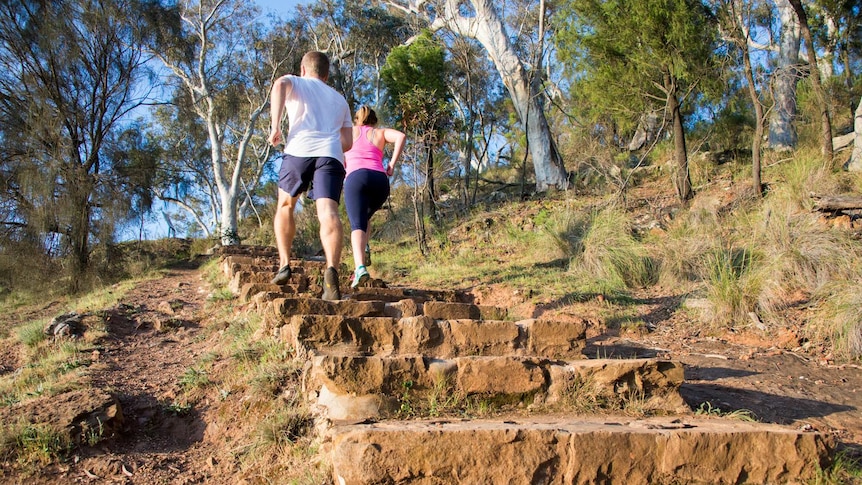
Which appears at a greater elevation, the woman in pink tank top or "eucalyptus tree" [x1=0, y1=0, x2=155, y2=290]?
"eucalyptus tree" [x1=0, y1=0, x2=155, y2=290]

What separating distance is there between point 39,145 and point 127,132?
2683 mm

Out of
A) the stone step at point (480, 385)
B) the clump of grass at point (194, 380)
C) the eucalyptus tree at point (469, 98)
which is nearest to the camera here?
the stone step at point (480, 385)

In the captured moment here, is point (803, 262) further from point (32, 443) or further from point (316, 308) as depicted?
point (32, 443)

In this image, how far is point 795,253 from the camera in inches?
215

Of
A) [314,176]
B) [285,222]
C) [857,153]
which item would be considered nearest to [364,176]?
[314,176]

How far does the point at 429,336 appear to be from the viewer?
11.2 feet

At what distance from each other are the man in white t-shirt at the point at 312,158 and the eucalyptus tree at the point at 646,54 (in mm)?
6903

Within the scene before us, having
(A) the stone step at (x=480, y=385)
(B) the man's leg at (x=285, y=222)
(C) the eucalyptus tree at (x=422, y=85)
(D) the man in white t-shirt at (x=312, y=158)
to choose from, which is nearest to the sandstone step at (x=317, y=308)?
(D) the man in white t-shirt at (x=312, y=158)

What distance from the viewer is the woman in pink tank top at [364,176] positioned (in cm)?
472

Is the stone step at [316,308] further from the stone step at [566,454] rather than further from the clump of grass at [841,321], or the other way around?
the clump of grass at [841,321]

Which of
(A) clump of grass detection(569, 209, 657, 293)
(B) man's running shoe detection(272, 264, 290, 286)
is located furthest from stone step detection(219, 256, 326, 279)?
(A) clump of grass detection(569, 209, 657, 293)

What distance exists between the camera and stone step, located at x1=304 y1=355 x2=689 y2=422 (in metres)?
2.74

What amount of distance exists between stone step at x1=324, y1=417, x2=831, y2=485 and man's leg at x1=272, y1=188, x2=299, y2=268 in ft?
7.69

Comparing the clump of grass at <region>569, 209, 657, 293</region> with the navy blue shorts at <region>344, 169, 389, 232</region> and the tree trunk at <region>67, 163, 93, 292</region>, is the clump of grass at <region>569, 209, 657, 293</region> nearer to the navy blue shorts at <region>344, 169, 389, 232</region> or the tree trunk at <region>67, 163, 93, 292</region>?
the navy blue shorts at <region>344, 169, 389, 232</region>
